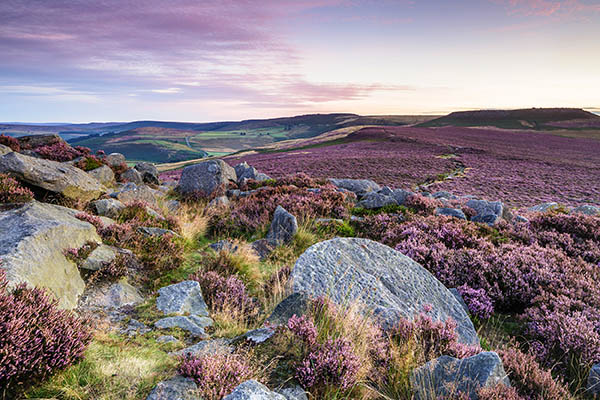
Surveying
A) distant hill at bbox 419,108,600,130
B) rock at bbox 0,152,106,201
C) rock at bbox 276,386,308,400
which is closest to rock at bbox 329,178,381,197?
rock at bbox 0,152,106,201

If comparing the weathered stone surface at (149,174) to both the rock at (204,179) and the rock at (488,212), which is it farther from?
the rock at (488,212)

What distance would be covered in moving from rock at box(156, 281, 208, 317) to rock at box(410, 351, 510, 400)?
3427 mm

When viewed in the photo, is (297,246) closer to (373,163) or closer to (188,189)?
(188,189)

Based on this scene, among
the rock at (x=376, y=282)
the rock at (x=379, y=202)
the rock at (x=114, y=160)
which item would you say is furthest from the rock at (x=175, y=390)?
the rock at (x=114, y=160)

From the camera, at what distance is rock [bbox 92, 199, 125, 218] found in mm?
8977

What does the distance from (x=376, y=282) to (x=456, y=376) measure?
8.62 feet

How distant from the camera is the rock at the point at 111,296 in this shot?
498cm

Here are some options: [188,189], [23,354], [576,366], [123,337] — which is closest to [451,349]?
[576,366]

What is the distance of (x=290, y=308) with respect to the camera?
4730 millimetres

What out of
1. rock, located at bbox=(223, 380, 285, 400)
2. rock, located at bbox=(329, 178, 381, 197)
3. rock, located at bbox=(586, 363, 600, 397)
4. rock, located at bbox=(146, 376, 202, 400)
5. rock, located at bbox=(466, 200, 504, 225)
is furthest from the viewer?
rock, located at bbox=(329, 178, 381, 197)

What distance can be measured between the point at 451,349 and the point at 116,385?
4043mm

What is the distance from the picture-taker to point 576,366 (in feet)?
15.6

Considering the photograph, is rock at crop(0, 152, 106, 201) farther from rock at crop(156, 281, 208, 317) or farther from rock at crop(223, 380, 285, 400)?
rock at crop(223, 380, 285, 400)

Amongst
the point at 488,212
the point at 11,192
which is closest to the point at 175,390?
the point at 11,192
